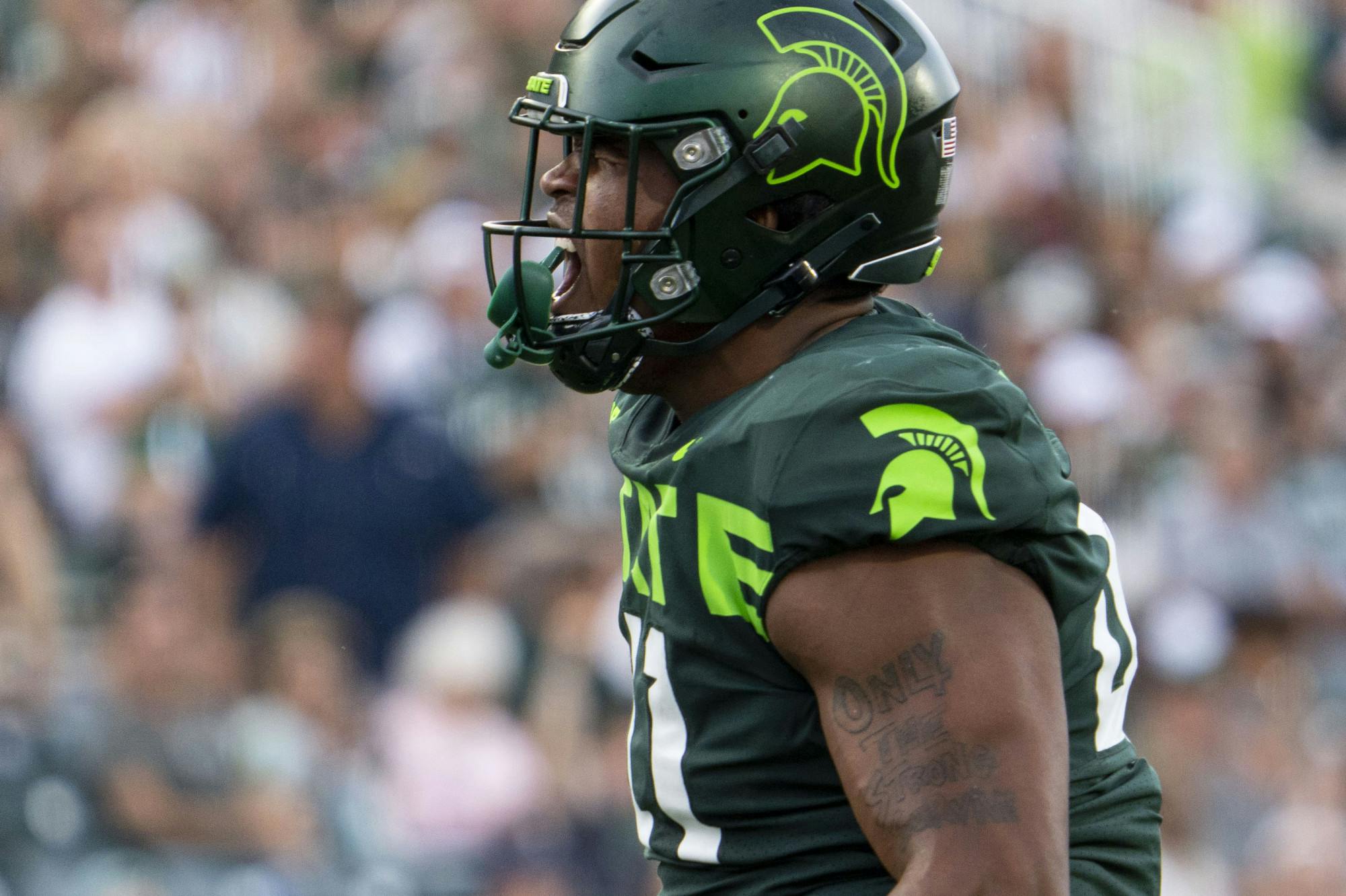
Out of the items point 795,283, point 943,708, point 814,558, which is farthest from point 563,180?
point 943,708

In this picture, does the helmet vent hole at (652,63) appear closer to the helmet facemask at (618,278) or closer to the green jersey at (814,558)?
the helmet facemask at (618,278)

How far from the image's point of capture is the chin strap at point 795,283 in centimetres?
251

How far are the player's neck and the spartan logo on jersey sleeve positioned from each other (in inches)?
14.1

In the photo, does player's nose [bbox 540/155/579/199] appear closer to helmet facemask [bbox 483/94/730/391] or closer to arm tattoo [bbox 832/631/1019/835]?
helmet facemask [bbox 483/94/730/391]

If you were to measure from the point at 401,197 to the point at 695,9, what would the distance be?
5.47 m

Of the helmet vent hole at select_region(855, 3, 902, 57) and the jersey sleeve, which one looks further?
the helmet vent hole at select_region(855, 3, 902, 57)

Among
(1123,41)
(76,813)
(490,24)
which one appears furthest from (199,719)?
(1123,41)

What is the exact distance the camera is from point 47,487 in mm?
6480

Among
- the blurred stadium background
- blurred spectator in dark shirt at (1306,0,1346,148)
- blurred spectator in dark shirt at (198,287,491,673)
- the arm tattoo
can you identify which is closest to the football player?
the arm tattoo

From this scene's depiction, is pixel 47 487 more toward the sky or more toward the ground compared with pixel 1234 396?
more toward the sky

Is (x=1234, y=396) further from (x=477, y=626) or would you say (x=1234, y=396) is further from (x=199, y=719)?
(x=199, y=719)

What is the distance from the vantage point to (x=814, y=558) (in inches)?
85.4

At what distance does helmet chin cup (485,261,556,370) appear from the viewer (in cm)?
255

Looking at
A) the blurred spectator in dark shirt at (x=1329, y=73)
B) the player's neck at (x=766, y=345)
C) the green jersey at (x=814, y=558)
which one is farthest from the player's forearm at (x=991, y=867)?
the blurred spectator in dark shirt at (x=1329, y=73)
